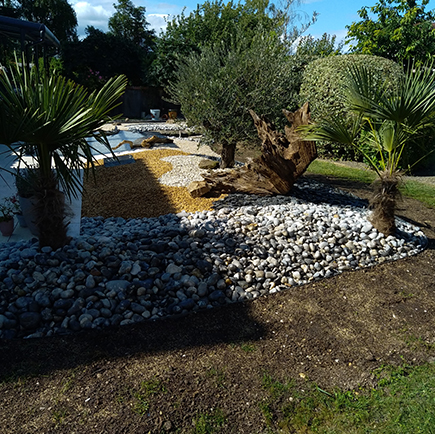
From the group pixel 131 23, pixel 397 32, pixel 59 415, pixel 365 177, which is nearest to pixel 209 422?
pixel 59 415

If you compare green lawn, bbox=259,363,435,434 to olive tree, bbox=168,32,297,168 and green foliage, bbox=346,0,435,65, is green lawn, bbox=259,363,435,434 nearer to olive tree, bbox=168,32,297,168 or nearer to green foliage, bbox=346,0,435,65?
olive tree, bbox=168,32,297,168

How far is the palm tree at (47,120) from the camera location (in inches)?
123

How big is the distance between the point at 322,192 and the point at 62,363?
5298mm

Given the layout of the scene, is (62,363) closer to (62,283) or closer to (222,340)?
(62,283)

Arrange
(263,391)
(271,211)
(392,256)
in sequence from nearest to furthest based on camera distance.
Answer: (263,391)
(392,256)
(271,211)

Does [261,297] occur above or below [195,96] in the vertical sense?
below

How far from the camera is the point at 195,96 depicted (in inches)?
316

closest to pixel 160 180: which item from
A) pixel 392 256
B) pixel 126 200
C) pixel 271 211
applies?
pixel 126 200

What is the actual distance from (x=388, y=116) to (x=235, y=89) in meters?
3.72

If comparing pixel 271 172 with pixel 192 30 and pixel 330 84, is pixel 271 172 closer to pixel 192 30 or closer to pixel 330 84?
pixel 330 84

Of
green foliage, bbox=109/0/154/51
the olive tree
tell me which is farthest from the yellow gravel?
green foliage, bbox=109/0/154/51

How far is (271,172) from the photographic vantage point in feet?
19.8

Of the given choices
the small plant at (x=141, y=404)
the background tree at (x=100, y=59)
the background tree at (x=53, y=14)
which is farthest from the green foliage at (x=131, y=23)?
the small plant at (x=141, y=404)

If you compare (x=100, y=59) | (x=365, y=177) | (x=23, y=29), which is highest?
(x=100, y=59)
